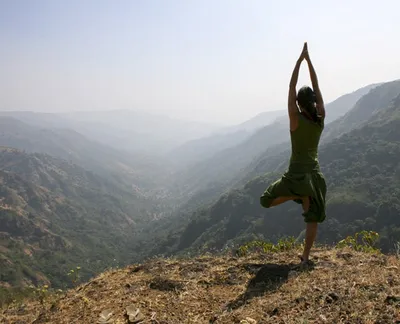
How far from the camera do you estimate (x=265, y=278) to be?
15.6 ft

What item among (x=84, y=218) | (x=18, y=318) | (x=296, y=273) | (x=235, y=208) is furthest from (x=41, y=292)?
(x=84, y=218)

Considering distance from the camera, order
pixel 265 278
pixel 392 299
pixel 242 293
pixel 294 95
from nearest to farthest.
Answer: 1. pixel 392 299
2. pixel 242 293
3. pixel 294 95
4. pixel 265 278

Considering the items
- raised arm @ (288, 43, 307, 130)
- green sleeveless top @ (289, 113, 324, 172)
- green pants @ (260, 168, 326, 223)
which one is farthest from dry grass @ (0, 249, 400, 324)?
raised arm @ (288, 43, 307, 130)

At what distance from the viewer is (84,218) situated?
193 meters

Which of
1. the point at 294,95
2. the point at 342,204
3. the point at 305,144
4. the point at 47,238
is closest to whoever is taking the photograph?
the point at 294,95

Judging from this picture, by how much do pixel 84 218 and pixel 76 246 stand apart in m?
50.2

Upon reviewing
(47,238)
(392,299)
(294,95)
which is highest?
(294,95)

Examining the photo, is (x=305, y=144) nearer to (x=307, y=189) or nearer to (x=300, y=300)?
(x=307, y=189)

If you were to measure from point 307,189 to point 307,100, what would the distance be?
3.87 feet

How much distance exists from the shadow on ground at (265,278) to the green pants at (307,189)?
76 cm

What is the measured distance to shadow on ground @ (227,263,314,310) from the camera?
166 inches

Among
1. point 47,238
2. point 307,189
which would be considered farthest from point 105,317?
point 47,238

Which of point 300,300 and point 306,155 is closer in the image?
point 300,300

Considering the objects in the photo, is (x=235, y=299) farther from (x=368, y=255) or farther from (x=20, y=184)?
(x=20, y=184)
